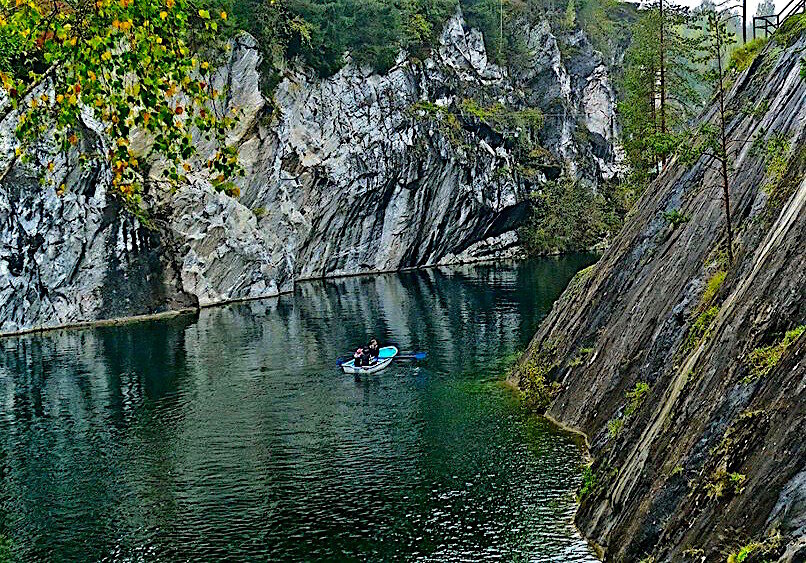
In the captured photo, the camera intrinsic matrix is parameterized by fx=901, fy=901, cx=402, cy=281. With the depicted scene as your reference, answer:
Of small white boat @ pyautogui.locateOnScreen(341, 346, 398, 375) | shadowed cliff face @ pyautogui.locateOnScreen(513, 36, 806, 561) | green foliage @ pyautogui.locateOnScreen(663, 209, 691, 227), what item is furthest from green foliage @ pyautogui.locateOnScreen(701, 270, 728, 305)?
small white boat @ pyautogui.locateOnScreen(341, 346, 398, 375)

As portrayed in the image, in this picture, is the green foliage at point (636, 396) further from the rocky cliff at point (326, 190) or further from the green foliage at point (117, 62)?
the rocky cliff at point (326, 190)

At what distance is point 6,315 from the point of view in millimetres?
69188

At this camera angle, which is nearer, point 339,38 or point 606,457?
point 606,457

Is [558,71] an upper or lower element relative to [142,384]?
upper

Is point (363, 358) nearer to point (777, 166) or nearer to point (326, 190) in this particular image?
point (777, 166)

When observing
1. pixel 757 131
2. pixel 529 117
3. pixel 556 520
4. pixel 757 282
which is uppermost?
pixel 529 117

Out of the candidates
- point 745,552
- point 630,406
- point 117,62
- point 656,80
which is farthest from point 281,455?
point 656,80

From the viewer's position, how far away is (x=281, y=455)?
32.1 meters

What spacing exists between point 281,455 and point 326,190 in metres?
68.9

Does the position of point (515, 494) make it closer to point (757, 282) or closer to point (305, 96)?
point (757, 282)

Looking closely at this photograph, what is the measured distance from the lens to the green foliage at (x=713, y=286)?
2515 cm

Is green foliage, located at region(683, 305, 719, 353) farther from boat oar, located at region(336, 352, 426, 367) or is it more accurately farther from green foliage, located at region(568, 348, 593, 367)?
Result: boat oar, located at region(336, 352, 426, 367)

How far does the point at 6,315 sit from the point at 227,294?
21331mm

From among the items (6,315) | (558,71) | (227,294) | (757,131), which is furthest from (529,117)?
(757,131)
